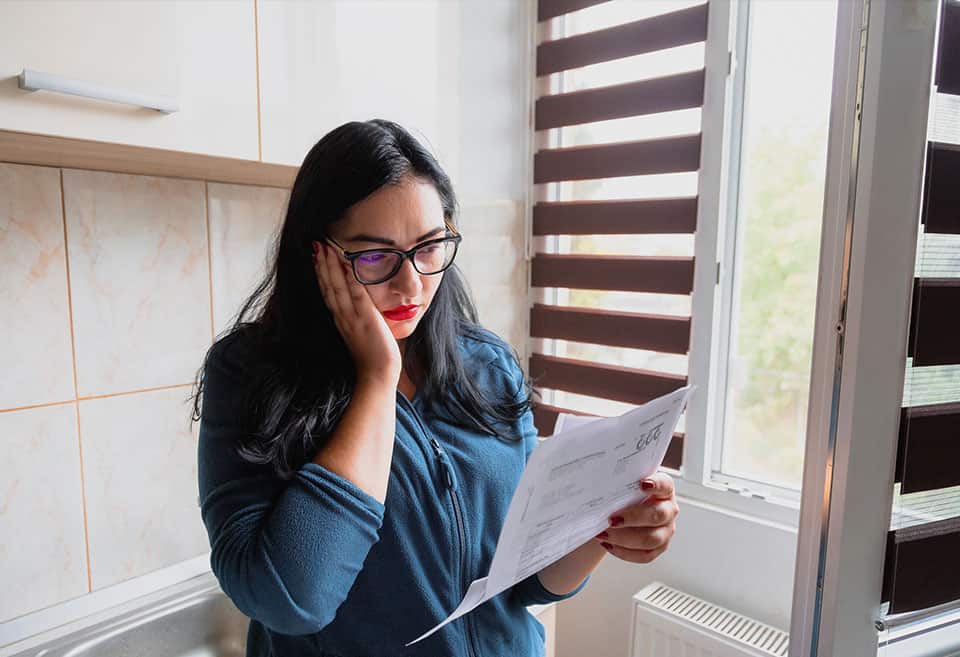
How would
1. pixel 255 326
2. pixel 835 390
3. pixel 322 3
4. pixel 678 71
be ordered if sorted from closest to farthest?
pixel 835 390 < pixel 255 326 < pixel 322 3 < pixel 678 71

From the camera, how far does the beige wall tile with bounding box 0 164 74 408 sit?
1024 millimetres

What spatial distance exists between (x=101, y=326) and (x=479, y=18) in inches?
48.8

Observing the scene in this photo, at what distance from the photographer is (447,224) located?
863mm

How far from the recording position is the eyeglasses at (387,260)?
76 centimetres

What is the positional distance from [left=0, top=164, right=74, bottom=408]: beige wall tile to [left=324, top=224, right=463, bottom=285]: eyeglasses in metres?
0.63

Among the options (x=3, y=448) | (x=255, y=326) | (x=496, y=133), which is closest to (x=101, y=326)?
(x=3, y=448)

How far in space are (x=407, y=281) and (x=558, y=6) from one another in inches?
51.7

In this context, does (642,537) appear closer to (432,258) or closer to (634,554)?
(634,554)

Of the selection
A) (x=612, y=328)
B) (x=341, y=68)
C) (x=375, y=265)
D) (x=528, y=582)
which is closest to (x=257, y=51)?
(x=341, y=68)

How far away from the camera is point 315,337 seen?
813 millimetres

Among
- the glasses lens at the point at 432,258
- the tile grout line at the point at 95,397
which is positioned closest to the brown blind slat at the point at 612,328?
the glasses lens at the point at 432,258

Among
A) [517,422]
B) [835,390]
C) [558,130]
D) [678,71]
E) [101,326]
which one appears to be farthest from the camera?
[558,130]

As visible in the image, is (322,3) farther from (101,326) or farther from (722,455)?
(722,455)

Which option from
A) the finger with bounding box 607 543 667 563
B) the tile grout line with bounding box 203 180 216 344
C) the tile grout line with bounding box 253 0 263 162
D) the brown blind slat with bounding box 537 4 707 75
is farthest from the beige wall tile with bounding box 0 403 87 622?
the brown blind slat with bounding box 537 4 707 75
